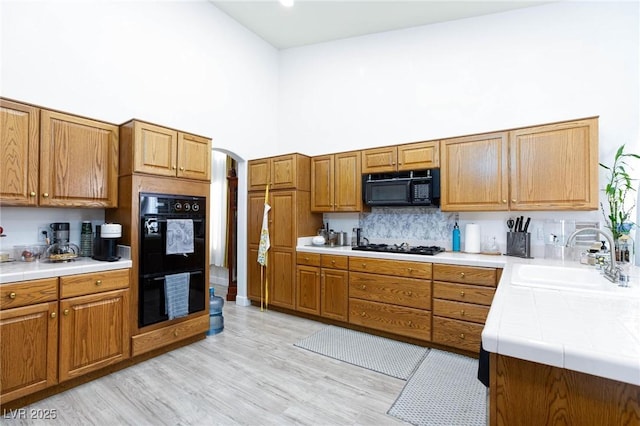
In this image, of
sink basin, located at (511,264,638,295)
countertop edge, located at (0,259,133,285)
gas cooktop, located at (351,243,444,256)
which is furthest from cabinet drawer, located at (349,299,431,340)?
countertop edge, located at (0,259,133,285)

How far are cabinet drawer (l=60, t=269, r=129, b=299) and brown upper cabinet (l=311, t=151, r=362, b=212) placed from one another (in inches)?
91.5

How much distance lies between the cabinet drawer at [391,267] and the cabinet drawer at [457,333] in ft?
1.51

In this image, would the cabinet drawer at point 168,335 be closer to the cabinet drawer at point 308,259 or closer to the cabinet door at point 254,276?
the cabinet door at point 254,276

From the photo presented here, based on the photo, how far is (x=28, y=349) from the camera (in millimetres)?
1970

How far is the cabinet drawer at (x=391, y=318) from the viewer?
9.59 ft

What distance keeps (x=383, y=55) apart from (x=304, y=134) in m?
1.56

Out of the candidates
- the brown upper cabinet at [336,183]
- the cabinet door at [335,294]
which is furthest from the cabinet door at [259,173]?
the cabinet door at [335,294]

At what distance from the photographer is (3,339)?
1.85m

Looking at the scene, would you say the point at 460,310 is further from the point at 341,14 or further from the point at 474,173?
the point at 341,14

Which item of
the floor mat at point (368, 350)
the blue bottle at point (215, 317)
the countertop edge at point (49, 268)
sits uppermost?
the countertop edge at point (49, 268)

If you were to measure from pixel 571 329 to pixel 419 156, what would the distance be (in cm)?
252

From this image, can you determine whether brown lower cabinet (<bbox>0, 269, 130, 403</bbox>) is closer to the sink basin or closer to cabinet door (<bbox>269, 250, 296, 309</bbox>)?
cabinet door (<bbox>269, 250, 296, 309</bbox>)

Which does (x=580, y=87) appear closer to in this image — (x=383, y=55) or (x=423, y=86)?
(x=423, y=86)

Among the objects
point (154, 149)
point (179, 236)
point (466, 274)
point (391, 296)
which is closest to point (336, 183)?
point (391, 296)
